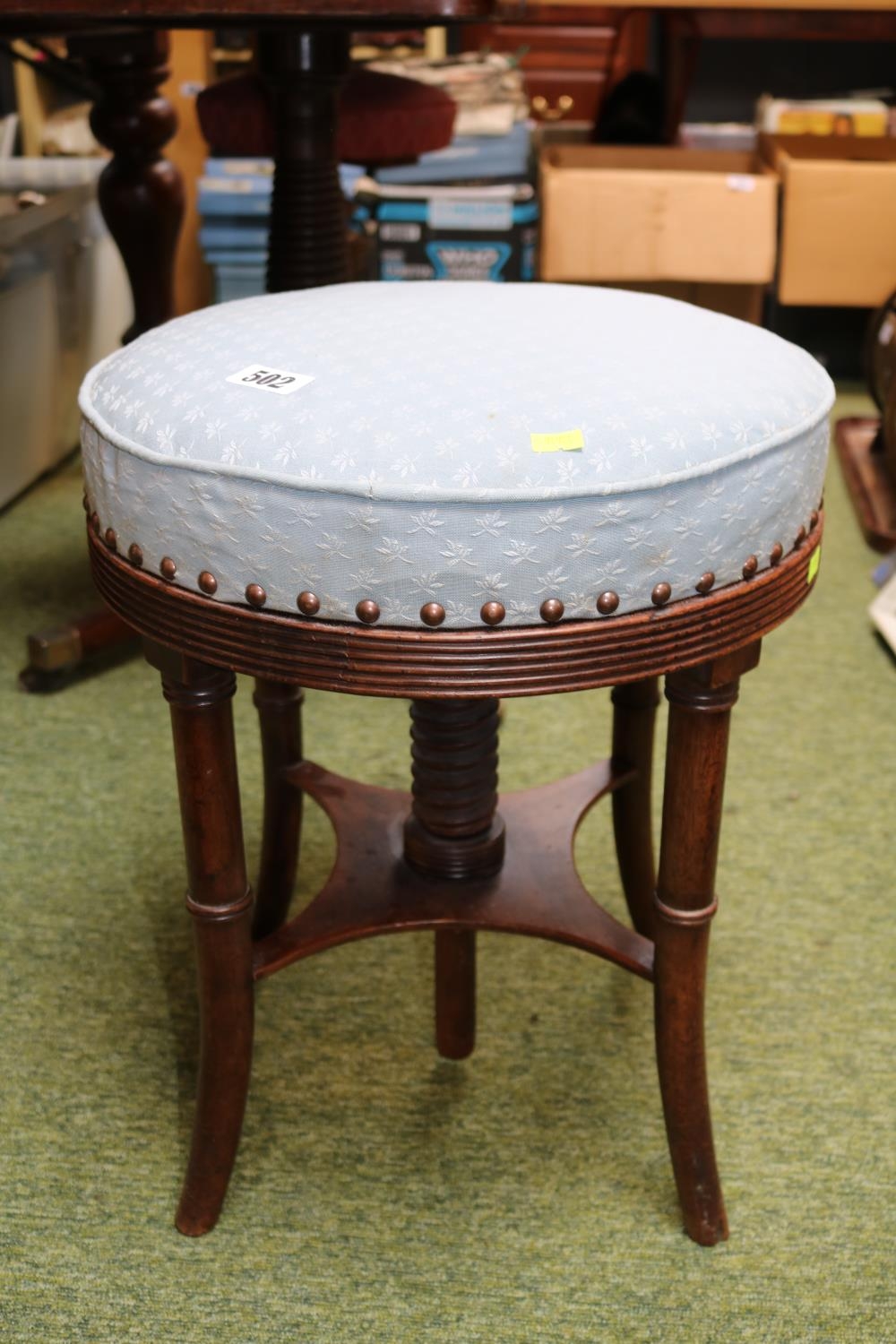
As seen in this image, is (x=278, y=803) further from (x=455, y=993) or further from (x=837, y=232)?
(x=837, y=232)

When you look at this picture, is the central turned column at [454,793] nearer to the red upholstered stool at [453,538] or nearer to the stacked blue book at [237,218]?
the red upholstered stool at [453,538]

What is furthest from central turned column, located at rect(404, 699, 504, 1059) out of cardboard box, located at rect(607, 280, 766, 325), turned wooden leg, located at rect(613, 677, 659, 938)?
cardboard box, located at rect(607, 280, 766, 325)

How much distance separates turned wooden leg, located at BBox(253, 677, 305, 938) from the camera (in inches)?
41.6

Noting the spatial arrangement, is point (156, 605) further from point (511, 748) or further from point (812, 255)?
point (812, 255)

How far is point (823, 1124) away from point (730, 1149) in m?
0.07

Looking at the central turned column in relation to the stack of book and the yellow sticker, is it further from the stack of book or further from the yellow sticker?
the stack of book

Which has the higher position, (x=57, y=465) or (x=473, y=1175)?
(x=473, y=1175)

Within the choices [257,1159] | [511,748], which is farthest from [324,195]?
[257,1159]

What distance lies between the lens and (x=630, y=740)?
1052 mm

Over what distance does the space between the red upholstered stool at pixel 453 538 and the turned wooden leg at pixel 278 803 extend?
0.62 ft

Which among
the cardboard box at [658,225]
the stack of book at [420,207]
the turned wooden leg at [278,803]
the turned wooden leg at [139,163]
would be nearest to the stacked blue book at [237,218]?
the stack of book at [420,207]

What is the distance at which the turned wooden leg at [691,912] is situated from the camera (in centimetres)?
75

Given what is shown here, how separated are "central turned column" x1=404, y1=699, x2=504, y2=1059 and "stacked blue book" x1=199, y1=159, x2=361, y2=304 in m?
1.75

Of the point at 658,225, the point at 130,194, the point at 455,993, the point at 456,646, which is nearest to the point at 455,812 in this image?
the point at 455,993
